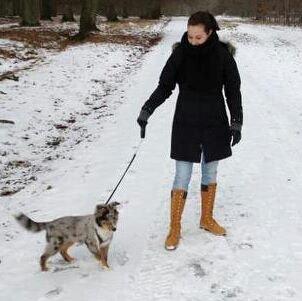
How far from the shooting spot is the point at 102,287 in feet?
17.4

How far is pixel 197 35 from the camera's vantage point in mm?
5371

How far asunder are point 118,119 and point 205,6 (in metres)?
80.6

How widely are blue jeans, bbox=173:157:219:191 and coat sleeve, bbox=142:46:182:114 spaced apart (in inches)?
27.7

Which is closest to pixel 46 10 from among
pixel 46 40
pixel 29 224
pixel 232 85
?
pixel 46 40

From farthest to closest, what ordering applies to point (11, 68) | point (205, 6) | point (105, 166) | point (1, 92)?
1. point (205, 6)
2. point (11, 68)
3. point (1, 92)
4. point (105, 166)

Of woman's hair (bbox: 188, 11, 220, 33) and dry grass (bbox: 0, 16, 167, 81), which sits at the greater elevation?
woman's hair (bbox: 188, 11, 220, 33)

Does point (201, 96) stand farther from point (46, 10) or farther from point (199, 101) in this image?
point (46, 10)

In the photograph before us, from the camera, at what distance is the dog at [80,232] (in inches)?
211

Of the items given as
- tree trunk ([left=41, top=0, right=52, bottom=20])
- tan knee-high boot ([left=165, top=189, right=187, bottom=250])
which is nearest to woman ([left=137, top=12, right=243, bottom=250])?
tan knee-high boot ([left=165, top=189, right=187, bottom=250])

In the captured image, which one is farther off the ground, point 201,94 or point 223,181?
point 201,94

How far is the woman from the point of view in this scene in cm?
546

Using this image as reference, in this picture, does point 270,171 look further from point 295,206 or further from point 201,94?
point 201,94

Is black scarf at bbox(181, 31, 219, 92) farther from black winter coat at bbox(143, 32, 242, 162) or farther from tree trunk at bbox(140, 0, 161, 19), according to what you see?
tree trunk at bbox(140, 0, 161, 19)

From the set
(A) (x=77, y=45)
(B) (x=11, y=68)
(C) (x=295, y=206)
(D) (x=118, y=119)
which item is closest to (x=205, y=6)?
(A) (x=77, y=45)
